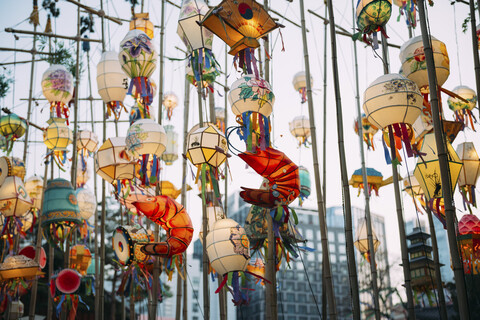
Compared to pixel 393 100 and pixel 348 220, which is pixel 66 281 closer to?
pixel 348 220

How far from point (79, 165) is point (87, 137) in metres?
1.31

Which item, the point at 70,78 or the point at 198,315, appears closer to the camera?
the point at 70,78

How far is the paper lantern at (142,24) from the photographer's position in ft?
20.0

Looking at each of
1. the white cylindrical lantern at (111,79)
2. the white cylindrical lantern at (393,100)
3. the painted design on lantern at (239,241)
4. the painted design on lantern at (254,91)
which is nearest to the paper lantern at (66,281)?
the white cylindrical lantern at (111,79)

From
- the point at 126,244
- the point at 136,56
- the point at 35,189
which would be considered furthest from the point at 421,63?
the point at 35,189

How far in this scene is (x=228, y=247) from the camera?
14.6 ft

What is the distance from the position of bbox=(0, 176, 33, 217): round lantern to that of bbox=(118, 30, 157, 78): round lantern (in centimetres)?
228

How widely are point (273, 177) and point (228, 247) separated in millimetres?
848

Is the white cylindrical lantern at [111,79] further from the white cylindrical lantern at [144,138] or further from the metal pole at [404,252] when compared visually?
the metal pole at [404,252]

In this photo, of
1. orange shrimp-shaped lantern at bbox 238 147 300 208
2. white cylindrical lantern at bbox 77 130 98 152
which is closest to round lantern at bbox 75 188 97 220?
white cylindrical lantern at bbox 77 130 98 152

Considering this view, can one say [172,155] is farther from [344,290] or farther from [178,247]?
[344,290]

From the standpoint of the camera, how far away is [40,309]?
12.1 m

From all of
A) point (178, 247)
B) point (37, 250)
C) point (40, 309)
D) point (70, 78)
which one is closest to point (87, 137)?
point (70, 78)

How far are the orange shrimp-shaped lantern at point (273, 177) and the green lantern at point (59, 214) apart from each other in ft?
8.42
